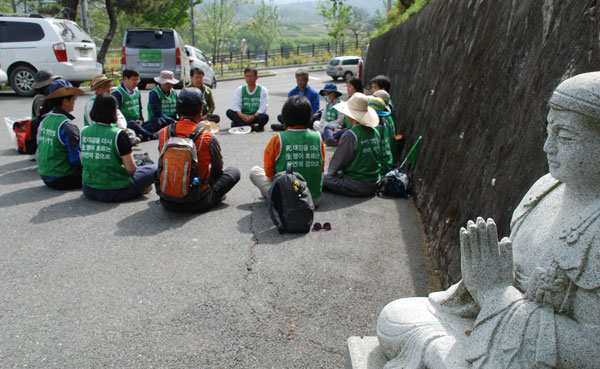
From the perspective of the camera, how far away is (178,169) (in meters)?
5.20

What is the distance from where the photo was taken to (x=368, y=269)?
4355 millimetres

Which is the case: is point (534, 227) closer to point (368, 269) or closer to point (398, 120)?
point (368, 269)

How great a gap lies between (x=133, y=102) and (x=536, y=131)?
7.51 metres

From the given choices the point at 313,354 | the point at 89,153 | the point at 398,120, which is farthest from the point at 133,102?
the point at 313,354

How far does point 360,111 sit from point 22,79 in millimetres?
12552

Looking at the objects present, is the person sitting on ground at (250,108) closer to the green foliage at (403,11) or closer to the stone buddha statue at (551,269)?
the green foliage at (403,11)

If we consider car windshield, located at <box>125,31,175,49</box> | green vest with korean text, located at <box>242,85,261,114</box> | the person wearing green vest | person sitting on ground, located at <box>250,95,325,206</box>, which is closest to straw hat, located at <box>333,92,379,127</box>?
the person wearing green vest

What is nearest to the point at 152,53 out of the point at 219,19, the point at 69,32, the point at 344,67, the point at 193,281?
the point at 69,32

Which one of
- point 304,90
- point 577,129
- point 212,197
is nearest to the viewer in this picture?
point 577,129

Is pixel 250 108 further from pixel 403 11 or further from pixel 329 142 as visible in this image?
pixel 403 11

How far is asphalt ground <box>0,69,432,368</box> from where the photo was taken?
10.5 ft

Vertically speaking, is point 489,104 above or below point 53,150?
above

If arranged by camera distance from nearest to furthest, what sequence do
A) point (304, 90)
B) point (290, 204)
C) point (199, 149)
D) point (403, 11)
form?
1. point (290, 204)
2. point (199, 149)
3. point (304, 90)
4. point (403, 11)

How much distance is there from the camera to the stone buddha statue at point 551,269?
1712 mm
